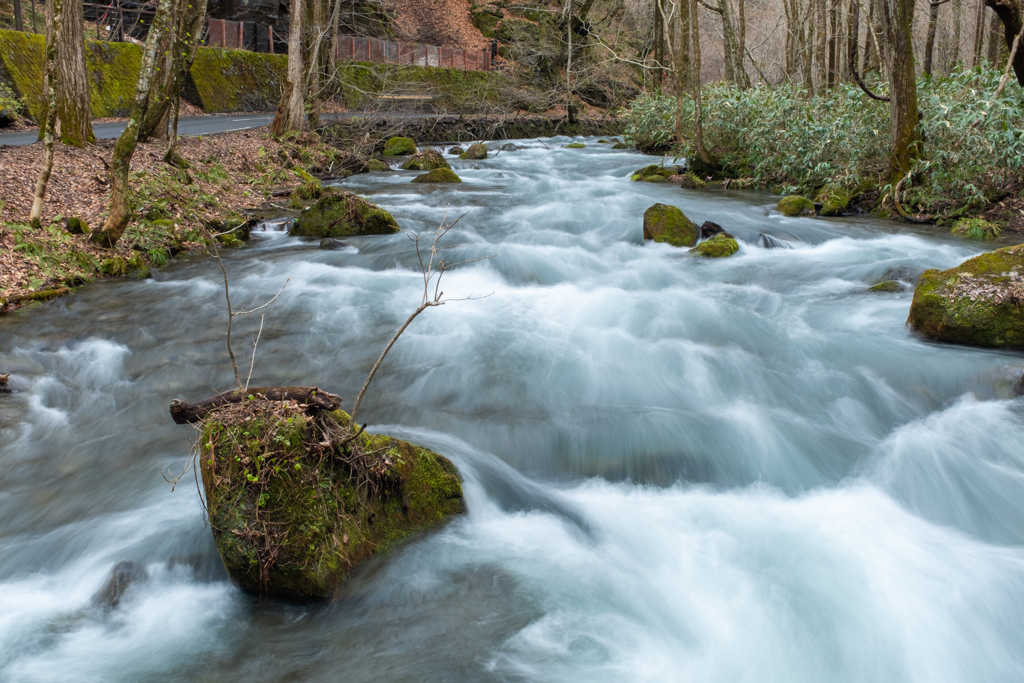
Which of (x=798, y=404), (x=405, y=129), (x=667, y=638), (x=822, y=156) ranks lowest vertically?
(x=667, y=638)

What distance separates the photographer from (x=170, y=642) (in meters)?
3.54

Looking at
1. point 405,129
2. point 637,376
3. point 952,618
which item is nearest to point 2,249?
point 637,376

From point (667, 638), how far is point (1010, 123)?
11.0m

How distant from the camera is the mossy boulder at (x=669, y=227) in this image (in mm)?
11430

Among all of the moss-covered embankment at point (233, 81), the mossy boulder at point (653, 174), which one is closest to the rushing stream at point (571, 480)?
the mossy boulder at point (653, 174)

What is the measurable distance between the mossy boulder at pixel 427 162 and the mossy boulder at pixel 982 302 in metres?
14.1

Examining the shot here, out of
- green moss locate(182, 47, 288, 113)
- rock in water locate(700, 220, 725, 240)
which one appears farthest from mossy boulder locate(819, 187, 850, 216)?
green moss locate(182, 47, 288, 113)

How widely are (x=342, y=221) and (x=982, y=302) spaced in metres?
9.17

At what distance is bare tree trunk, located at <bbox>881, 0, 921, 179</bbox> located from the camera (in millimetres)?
11371

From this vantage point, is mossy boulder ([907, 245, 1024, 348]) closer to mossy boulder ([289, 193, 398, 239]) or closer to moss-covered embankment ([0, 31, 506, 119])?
mossy boulder ([289, 193, 398, 239])

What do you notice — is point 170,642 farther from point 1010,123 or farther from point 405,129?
point 405,129

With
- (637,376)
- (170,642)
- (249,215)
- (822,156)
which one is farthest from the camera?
(822,156)

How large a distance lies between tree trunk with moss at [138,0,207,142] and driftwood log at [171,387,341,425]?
9.50 metres

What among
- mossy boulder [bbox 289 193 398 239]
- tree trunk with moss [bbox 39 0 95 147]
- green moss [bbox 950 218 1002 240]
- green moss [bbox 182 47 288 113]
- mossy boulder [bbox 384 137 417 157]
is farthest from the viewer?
green moss [bbox 182 47 288 113]
